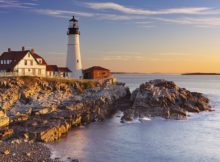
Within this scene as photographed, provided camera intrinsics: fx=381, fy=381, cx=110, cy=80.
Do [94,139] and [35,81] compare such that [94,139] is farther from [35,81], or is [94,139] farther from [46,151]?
[35,81]

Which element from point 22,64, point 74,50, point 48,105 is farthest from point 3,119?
point 74,50

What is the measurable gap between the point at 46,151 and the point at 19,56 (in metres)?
29.8

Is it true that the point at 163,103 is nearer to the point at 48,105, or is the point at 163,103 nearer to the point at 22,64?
the point at 48,105

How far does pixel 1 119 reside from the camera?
104 ft

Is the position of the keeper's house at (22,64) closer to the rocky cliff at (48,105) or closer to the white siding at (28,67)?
the white siding at (28,67)

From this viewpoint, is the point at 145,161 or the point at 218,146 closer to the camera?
the point at 145,161

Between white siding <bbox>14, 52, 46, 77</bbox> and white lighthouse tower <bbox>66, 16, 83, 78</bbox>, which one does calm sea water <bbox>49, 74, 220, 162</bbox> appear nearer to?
white siding <bbox>14, 52, 46, 77</bbox>

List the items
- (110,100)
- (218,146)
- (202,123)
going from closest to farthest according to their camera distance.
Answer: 1. (218,146)
2. (202,123)
3. (110,100)

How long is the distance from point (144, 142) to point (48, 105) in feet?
43.1

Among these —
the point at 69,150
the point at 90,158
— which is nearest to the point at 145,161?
the point at 90,158

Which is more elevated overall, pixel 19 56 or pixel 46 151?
pixel 19 56

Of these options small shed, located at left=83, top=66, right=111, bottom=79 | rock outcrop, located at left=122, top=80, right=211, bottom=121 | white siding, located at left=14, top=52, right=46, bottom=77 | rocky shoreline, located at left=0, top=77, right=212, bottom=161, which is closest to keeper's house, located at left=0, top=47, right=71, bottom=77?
white siding, located at left=14, top=52, right=46, bottom=77

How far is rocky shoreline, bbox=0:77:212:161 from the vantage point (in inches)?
1110

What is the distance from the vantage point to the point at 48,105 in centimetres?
3959
